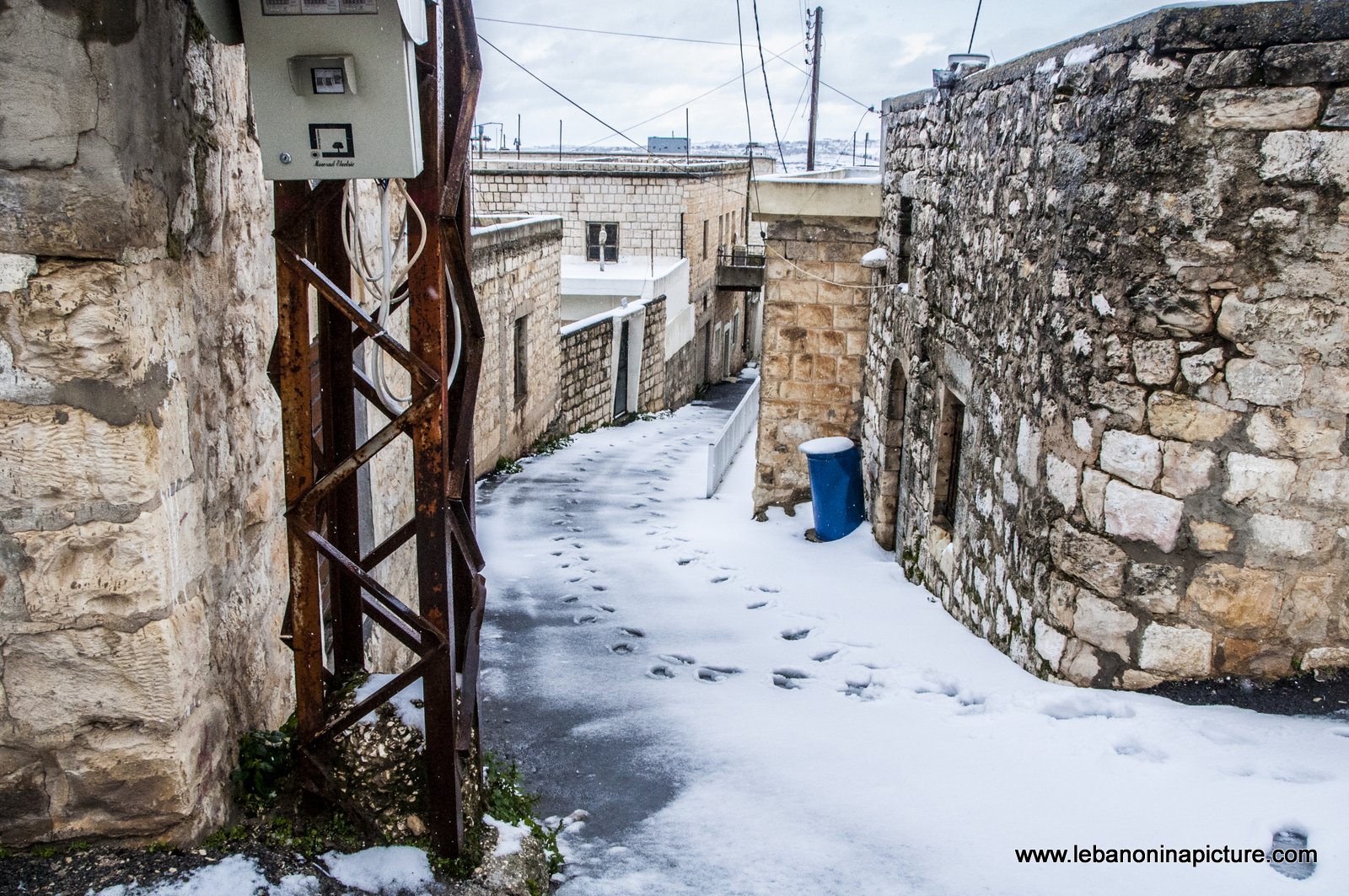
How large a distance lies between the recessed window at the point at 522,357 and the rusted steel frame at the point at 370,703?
10.2 m

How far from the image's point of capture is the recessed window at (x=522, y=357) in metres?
13.0

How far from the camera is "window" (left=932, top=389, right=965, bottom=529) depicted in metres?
6.37

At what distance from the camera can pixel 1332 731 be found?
3.71 meters

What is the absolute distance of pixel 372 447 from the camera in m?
2.61

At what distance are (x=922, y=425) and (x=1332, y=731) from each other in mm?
3490

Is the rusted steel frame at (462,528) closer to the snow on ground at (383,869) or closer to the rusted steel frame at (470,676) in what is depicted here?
the rusted steel frame at (470,676)

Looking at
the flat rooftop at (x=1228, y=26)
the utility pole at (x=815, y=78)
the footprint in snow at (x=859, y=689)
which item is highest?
the utility pole at (x=815, y=78)

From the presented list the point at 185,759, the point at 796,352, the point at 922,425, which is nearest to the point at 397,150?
the point at 185,759

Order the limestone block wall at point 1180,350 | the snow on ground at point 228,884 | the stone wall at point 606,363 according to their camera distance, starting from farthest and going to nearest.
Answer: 1. the stone wall at point 606,363
2. the limestone block wall at point 1180,350
3. the snow on ground at point 228,884

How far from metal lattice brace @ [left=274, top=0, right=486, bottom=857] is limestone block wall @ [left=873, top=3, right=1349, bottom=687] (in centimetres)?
255

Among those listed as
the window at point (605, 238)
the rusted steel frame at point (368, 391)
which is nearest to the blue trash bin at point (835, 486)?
the rusted steel frame at point (368, 391)

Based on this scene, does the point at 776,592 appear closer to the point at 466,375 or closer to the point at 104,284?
the point at 466,375

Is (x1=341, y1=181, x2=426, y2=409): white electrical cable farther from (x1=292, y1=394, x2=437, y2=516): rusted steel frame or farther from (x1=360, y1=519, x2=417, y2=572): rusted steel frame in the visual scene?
(x1=360, y1=519, x2=417, y2=572): rusted steel frame

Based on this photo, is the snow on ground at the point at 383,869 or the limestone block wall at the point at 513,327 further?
the limestone block wall at the point at 513,327
